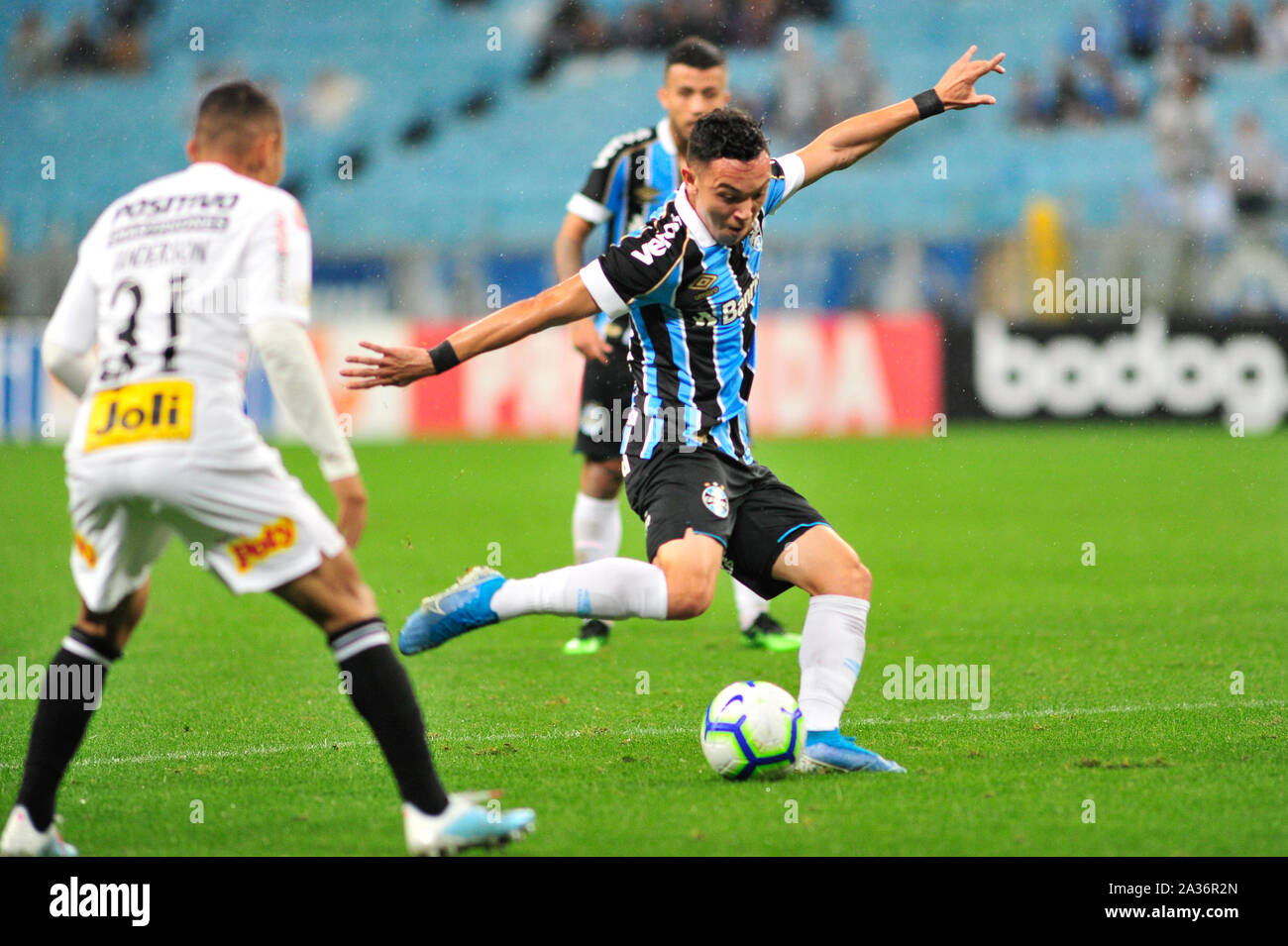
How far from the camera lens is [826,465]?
55.6ft

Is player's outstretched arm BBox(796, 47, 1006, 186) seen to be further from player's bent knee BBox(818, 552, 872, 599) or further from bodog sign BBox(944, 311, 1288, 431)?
bodog sign BBox(944, 311, 1288, 431)

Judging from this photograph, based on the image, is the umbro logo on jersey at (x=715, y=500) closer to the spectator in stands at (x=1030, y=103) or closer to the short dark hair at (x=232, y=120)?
the short dark hair at (x=232, y=120)

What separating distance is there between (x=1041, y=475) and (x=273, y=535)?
13.1 m

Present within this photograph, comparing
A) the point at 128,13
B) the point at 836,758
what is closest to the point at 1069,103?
the point at 128,13

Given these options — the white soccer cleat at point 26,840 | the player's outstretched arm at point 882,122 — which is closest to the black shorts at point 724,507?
the player's outstretched arm at point 882,122

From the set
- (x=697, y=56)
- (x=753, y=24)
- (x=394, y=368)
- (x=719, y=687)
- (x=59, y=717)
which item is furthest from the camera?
(x=753, y=24)

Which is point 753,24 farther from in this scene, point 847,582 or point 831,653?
point 831,653

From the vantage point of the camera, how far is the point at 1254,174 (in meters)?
23.0

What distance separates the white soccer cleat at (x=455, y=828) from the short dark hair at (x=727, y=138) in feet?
7.25

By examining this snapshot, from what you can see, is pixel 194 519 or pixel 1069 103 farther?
pixel 1069 103

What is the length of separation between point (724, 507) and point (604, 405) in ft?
9.20

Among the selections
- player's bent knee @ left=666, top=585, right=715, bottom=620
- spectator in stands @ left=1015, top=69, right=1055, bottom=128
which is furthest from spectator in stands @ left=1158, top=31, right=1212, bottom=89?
player's bent knee @ left=666, top=585, right=715, bottom=620

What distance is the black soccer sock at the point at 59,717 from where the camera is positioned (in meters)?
4.22
